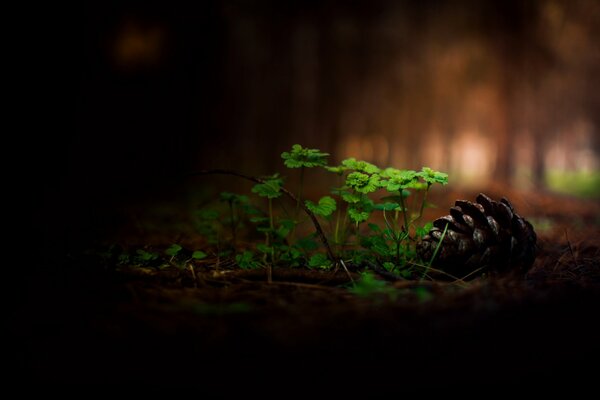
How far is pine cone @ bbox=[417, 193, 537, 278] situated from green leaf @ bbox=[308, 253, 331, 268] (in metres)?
0.42

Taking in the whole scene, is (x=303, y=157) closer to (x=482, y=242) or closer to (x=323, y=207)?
(x=323, y=207)

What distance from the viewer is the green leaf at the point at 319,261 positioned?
151cm

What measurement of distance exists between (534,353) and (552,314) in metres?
0.22

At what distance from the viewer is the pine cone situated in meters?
1.39

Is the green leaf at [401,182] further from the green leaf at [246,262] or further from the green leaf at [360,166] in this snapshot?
the green leaf at [246,262]

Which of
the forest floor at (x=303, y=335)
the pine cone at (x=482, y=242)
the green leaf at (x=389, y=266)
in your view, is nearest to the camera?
the forest floor at (x=303, y=335)

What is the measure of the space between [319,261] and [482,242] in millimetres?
685

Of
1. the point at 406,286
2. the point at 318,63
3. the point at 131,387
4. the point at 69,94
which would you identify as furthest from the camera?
the point at 318,63

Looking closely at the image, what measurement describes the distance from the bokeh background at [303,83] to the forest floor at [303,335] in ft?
2.36

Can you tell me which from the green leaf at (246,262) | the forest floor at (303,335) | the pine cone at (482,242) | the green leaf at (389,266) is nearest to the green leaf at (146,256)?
the forest floor at (303,335)

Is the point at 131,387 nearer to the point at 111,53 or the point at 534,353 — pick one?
the point at 534,353

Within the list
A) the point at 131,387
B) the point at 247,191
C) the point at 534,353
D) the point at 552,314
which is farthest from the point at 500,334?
the point at 247,191

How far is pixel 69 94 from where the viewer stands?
2.72 metres


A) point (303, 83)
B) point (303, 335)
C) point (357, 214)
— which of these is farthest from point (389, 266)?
point (303, 83)
